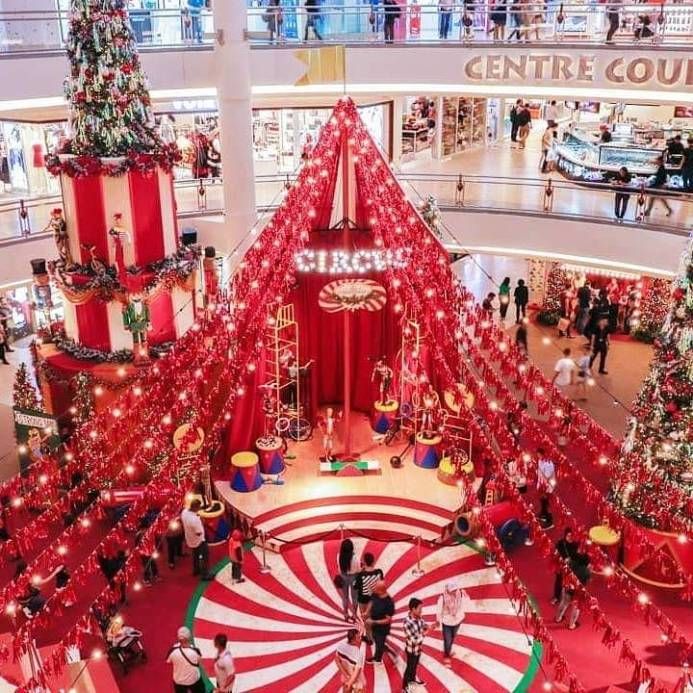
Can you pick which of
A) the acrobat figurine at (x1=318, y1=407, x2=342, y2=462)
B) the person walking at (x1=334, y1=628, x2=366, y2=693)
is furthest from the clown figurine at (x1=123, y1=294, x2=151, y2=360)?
the person walking at (x1=334, y1=628, x2=366, y2=693)

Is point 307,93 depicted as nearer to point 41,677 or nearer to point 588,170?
point 588,170

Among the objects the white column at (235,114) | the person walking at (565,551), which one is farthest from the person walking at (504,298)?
the person walking at (565,551)

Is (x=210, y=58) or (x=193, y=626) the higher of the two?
(x=210, y=58)

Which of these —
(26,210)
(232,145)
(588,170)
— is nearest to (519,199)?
(588,170)

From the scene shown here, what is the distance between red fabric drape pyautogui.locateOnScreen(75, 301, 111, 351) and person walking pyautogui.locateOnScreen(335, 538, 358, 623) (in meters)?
4.63

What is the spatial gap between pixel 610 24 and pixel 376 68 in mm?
3927

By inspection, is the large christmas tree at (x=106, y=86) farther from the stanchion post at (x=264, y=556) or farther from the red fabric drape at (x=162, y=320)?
the stanchion post at (x=264, y=556)

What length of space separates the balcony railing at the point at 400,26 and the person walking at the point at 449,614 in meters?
9.18

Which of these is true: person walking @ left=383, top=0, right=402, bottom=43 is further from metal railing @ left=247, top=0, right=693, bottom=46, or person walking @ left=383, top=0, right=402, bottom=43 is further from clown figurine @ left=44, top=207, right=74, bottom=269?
clown figurine @ left=44, top=207, right=74, bottom=269

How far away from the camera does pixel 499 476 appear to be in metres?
8.70

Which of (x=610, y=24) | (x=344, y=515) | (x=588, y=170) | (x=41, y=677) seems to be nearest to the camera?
(x=41, y=677)

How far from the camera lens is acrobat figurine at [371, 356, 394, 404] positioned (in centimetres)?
1180

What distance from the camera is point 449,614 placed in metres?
8.02

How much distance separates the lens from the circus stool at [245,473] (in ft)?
35.2
